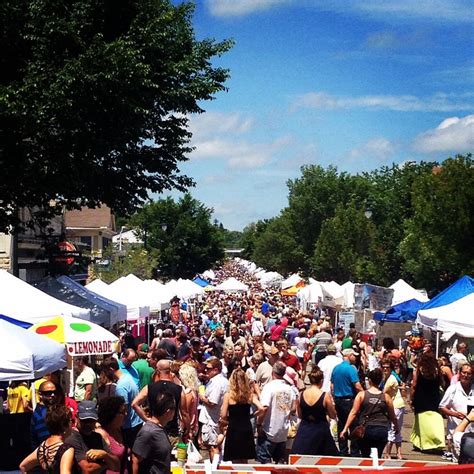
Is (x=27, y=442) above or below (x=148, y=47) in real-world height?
below

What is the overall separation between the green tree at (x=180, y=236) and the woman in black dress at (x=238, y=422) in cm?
5842

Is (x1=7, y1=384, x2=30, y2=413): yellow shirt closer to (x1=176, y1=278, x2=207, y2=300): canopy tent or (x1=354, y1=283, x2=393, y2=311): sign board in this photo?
(x1=354, y1=283, x2=393, y2=311): sign board

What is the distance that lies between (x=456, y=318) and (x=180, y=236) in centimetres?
5516

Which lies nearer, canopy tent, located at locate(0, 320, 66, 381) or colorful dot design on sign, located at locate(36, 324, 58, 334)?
canopy tent, located at locate(0, 320, 66, 381)

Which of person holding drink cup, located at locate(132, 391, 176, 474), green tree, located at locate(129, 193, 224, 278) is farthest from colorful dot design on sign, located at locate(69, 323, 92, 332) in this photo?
green tree, located at locate(129, 193, 224, 278)

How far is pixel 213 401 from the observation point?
12844 mm

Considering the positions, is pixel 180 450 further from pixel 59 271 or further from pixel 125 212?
pixel 59 271

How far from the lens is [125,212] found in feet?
75.1

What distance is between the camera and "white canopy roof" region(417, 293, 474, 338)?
18.9m

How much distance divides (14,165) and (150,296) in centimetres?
1000

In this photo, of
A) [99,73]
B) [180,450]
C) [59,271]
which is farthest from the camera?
[59,271]

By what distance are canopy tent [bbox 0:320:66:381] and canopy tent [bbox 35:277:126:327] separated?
345 inches

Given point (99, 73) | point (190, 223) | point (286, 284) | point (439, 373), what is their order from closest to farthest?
point (439, 373)
point (99, 73)
point (286, 284)
point (190, 223)

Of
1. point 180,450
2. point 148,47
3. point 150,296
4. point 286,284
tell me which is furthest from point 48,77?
point 286,284
